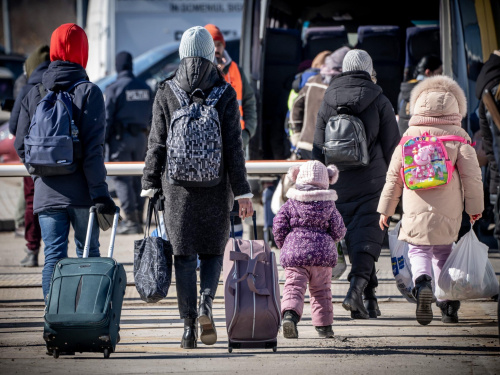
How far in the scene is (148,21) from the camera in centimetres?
2145

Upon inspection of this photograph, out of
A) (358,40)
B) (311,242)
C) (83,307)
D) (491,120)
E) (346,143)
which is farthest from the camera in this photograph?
(358,40)

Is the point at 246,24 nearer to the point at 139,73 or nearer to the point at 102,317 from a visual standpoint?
the point at 102,317

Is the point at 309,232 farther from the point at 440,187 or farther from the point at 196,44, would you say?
the point at 196,44

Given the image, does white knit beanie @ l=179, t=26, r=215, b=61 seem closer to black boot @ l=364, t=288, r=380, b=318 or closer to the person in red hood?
the person in red hood

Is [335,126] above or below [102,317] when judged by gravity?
above

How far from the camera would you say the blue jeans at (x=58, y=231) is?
6328 mm

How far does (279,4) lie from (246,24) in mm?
1880

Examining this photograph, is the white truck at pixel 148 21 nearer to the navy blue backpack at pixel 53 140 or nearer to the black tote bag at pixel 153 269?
the navy blue backpack at pixel 53 140

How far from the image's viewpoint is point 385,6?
40.4 ft

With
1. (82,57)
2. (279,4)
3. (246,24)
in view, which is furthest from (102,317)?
(279,4)

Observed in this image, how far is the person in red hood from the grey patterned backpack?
0.51m

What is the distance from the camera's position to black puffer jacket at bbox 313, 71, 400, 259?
23.3ft

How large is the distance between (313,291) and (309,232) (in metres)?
0.35

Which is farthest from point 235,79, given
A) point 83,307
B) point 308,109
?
point 83,307
